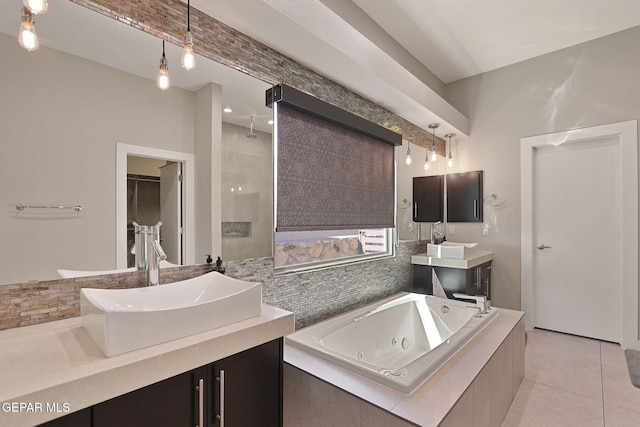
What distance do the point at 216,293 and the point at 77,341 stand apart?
0.56 m

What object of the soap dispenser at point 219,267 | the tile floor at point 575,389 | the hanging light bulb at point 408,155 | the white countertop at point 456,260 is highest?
the hanging light bulb at point 408,155

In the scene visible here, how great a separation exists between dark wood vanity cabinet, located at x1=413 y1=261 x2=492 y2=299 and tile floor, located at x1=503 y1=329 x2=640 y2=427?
71 centimetres

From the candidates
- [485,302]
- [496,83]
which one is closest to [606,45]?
[496,83]

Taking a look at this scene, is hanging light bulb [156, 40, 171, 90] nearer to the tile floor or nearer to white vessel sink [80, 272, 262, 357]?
white vessel sink [80, 272, 262, 357]

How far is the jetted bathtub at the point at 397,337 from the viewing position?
149 cm

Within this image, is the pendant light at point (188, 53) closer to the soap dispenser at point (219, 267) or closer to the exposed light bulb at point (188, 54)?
the exposed light bulb at point (188, 54)

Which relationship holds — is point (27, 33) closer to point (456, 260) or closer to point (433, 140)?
point (456, 260)

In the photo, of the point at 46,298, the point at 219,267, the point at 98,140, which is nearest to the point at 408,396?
the point at 219,267

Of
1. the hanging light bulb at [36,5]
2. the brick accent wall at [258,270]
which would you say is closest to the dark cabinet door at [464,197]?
the brick accent wall at [258,270]

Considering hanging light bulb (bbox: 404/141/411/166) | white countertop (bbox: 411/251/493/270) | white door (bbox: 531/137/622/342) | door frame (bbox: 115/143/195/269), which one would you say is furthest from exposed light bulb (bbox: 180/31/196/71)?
white door (bbox: 531/137/622/342)

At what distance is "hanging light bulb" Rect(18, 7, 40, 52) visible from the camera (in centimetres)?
109

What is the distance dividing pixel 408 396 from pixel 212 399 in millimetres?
809

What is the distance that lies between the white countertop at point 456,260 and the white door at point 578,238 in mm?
615

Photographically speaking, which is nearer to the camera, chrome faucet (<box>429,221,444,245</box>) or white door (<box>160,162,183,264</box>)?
white door (<box>160,162,183,264</box>)
